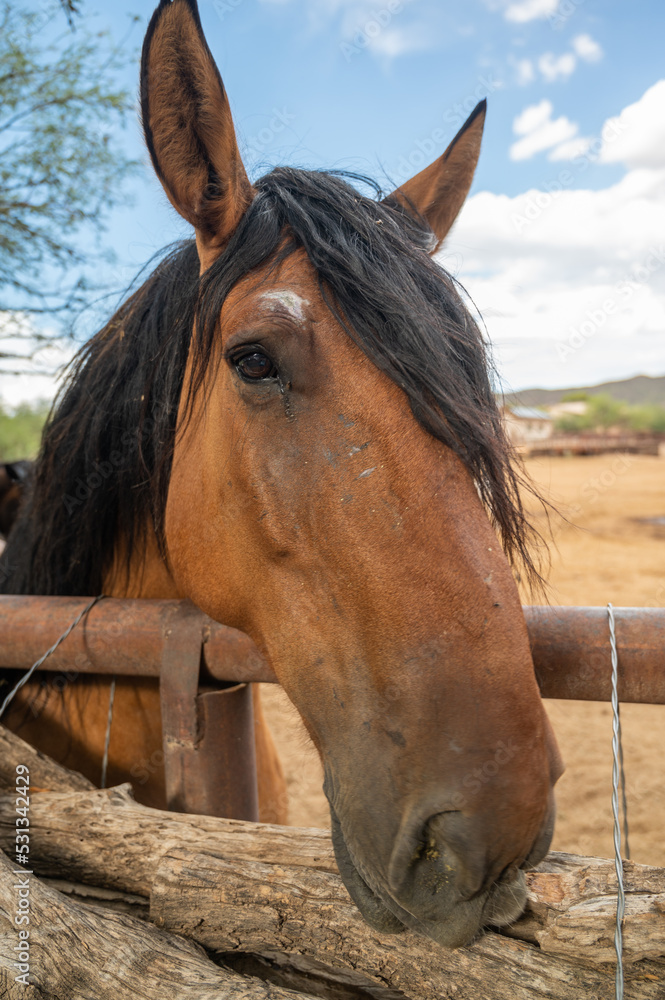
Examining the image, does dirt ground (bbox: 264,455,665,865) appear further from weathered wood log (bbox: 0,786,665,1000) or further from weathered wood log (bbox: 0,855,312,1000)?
weathered wood log (bbox: 0,855,312,1000)

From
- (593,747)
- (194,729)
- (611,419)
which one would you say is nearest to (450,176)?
(194,729)

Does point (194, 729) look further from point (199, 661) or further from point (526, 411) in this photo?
point (526, 411)

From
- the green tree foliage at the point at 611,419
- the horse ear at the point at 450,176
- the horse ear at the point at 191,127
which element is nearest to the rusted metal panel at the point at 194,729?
the horse ear at the point at 191,127

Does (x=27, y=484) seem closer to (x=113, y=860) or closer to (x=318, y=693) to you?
(x=113, y=860)

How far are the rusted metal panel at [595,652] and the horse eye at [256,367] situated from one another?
756 millimetres

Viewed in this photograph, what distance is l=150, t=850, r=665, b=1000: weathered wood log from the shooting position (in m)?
0.93

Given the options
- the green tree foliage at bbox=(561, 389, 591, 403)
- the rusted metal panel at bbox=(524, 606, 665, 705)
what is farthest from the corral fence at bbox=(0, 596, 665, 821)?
the green tree foliage at bbox=(561, 389, 591, 403)

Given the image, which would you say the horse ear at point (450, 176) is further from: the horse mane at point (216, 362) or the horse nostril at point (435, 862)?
the horse nostril at point (435, 862)

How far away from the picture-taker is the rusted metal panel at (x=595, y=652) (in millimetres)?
1190

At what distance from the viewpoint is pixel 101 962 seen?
107cm

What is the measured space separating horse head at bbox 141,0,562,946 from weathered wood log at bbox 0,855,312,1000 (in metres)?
0.32

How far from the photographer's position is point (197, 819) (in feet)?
4.36

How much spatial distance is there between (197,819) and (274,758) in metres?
1.05

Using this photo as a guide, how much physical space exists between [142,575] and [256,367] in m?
0.87
